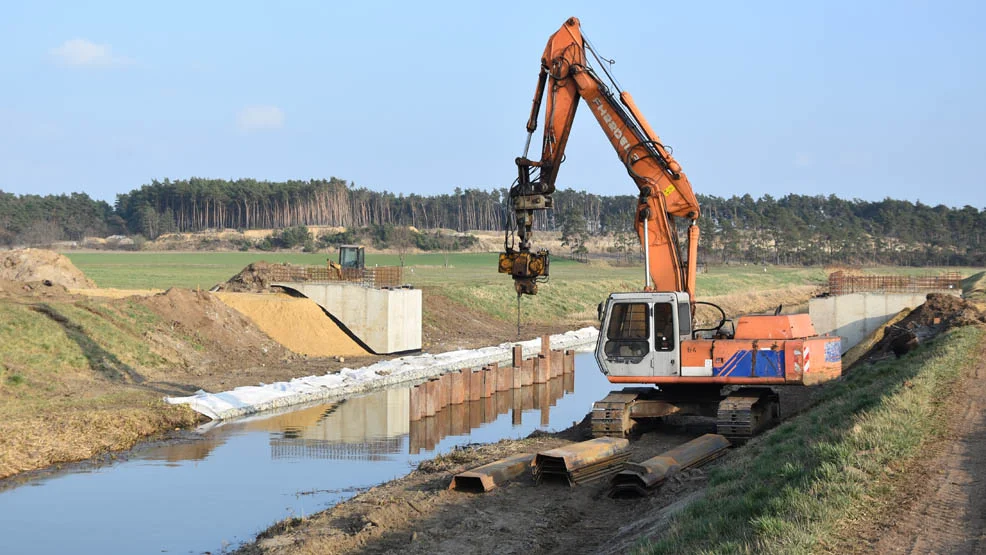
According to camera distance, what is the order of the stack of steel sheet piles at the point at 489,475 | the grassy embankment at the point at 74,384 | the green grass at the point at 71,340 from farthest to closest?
the green grass at the point at 71,340 < the grassy embankment at the point at 74,384 < the stack of steel sheet piles at the point at 489,475

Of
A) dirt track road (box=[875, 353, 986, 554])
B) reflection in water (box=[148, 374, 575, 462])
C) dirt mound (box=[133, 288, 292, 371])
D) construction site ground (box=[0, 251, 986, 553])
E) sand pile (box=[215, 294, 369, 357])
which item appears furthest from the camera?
sand pile (box=[215, 294, 369, 357])

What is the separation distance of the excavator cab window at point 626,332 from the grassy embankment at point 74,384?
11.1 m

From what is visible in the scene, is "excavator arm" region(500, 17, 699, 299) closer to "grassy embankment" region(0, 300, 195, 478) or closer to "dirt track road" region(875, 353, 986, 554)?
"dirt track road" region(875, 353, 986, 554)

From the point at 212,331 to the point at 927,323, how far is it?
1042 inches

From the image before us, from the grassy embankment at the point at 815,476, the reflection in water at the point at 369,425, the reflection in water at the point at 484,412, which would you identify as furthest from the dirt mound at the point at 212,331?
the grassy embankment at the point at 815,476

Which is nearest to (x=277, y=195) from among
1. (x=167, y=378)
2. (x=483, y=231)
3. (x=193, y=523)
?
Result: (x=483, y=231)

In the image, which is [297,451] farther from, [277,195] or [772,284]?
[277,195]

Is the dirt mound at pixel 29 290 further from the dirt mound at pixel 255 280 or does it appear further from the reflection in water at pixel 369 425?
the reflection in water at pixel 369 425

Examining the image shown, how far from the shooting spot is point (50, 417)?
22.1 m

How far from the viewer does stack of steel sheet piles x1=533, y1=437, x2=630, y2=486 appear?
A: 15.5m

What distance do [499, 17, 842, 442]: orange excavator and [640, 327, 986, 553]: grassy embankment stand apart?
1491 mm

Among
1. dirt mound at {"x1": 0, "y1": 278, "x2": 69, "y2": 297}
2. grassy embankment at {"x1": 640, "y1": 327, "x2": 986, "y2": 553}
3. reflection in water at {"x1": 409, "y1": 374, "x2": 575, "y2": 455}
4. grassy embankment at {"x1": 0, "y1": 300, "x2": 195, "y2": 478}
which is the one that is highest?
dirt mound at {"x1": 0, "y1": 278, "x2": 69, "y2": 297}

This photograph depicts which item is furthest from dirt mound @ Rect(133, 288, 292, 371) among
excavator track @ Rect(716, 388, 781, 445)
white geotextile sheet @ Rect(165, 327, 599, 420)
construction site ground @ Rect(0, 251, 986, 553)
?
excavator track @ Rect(716, 388, 781, 445)

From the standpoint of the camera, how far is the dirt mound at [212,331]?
3516cm
